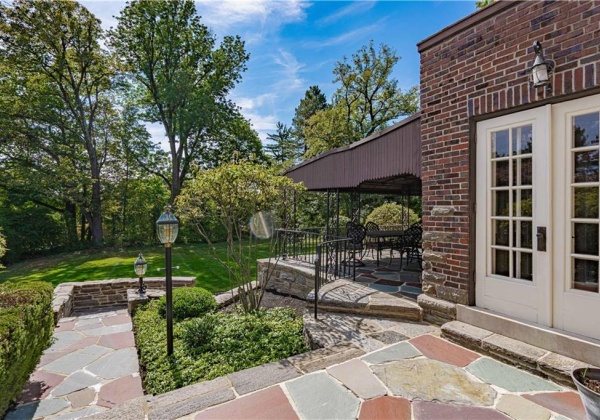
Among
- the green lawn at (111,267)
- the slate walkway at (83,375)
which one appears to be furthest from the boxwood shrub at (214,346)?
the green lawn at (111,267)

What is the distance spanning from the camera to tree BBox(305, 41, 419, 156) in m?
18.0

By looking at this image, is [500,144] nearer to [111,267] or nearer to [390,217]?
[390,217]

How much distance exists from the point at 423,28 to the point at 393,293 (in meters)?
8.59

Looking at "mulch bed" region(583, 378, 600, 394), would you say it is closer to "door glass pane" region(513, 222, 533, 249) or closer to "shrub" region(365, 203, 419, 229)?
"door glass pane" region(513, 222, 533, 249)

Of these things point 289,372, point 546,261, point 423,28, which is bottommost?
point 289,372

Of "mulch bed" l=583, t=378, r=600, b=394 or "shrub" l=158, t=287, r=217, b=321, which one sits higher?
"mulch bed" l=583, t=378, r=600, b=394

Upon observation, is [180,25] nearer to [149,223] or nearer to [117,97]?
[117,97]

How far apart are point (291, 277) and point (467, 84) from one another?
4690mm

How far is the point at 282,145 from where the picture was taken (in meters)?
28.0

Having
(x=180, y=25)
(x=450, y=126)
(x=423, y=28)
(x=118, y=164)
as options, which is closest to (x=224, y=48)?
(x=180, y=25)

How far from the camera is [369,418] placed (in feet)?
6.69

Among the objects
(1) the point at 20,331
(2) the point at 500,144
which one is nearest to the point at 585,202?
(2) the point at 500,144

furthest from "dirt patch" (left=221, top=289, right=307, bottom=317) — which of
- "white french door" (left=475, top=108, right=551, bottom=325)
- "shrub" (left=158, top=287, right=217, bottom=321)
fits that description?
"white french door" (left=475, top=108, right=551, bottom=325)

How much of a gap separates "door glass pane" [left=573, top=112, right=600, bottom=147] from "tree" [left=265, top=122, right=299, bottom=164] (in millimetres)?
24458
